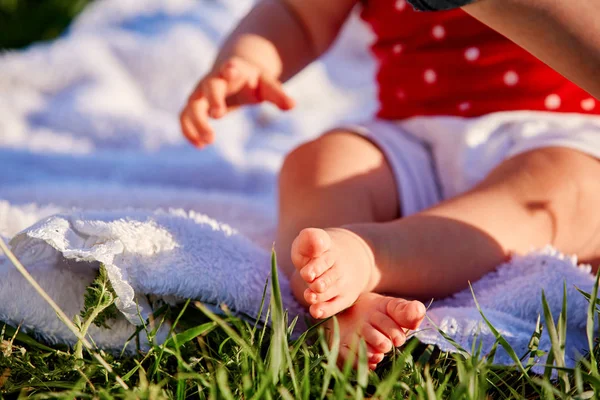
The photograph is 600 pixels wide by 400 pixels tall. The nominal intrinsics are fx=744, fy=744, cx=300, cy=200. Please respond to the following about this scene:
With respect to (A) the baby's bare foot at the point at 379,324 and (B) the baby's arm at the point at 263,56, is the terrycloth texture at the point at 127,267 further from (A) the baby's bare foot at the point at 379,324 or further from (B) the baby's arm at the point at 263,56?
(B) the baby's arm at the point at 263,56

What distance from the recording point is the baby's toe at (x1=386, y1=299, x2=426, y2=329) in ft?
2.44

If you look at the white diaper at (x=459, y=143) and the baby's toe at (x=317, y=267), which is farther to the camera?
the white diaper at (x=459, y=143)

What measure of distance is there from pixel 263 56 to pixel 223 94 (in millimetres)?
162

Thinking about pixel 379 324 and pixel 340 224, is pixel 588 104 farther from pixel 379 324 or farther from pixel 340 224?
pixel 379 324

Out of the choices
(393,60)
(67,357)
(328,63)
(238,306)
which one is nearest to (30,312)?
(67,357)

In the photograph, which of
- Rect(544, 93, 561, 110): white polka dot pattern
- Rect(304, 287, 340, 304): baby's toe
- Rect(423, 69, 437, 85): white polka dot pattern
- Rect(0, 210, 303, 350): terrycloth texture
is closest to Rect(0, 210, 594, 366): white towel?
Rect(0, 210, 303, 350): terrycloth texture

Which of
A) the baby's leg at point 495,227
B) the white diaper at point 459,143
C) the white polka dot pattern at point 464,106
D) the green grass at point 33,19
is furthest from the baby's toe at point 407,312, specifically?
the green grass at point 33,19

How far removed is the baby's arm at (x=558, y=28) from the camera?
2.34 feet

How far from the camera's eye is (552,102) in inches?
47.3

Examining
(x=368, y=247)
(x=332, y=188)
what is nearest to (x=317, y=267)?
(x=368, y=247)

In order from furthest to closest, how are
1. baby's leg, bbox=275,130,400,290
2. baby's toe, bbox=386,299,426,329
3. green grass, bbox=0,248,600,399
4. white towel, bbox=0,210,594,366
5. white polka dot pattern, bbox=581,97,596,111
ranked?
white polka dot pattern, bbox=581,97,596,111
baby's leg, bbox=275,130,400,290
white towel, bbox=0,210,594,366
baby's toe, bbox=386,299,426,329
green grass, bbox=0,248,600,399

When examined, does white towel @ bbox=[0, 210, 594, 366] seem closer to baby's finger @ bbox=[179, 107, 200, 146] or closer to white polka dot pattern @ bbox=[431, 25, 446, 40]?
baby's finger @ bbox=[179, 107, 200, 146]

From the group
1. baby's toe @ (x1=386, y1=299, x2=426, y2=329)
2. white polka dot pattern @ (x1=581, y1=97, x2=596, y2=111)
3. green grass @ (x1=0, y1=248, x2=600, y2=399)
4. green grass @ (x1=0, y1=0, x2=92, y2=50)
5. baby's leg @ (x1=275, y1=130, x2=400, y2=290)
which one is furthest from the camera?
green grass @ (x1=0, y1=0, x2=92, y2=50)

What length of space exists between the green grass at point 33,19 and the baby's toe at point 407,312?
1.78 m
